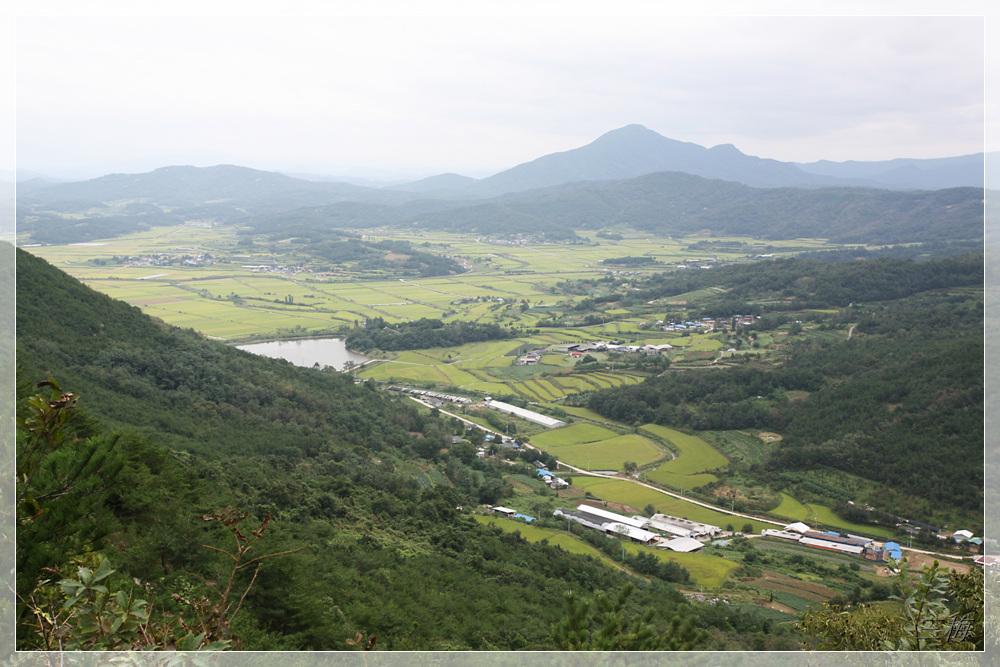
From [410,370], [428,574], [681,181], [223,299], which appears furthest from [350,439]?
[681,181]

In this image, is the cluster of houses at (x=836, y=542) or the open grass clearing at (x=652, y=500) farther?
the open grass clearing at (x=652, y=500)

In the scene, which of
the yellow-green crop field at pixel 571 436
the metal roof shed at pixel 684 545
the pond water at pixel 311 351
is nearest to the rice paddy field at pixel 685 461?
the yellow-green crop field at pixel 571 436

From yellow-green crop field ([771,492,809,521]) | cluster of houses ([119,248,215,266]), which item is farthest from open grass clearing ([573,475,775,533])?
cluster of houses ([119,248,215,266])

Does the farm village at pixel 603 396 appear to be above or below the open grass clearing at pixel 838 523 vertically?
above

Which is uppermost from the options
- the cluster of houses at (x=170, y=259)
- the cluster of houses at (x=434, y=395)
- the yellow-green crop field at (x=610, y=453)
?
the cluster of houses at (x=170, y=259)

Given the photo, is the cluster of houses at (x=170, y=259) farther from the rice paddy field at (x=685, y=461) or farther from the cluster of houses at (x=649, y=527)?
the cluster of houses at (x=649, y=527)

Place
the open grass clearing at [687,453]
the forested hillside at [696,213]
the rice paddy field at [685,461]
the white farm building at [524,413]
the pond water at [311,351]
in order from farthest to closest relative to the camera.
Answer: the forested hillside at [696,213]
the pond water at [311,351]
the white farm building at [524,413]
the open grass clearing at [687,453]
the rice paddy field at [685,461]
